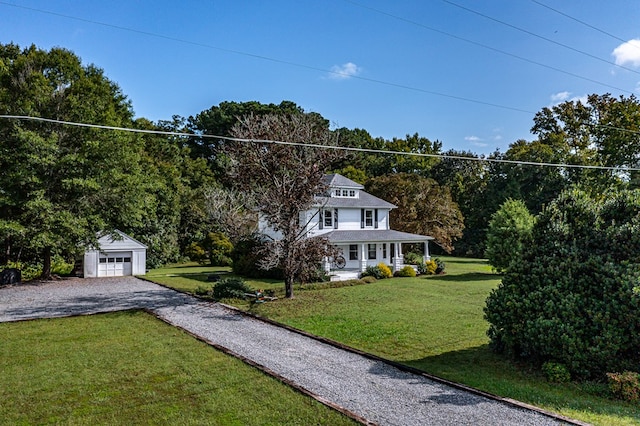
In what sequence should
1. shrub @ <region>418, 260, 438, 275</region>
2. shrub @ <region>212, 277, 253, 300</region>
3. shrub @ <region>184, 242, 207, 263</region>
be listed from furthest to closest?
shrub @ <region>184, 242, 207, 263</region>
shrub @ <region>418, 260, 438, 275</region>
shrub @ <region>212, 277, 253, 300</region>

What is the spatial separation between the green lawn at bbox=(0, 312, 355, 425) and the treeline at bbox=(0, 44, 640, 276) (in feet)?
18.8

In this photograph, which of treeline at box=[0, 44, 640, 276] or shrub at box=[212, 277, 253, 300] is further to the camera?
treeline at box=[0, 44, 640, 276]

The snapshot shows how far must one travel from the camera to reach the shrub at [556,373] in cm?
882

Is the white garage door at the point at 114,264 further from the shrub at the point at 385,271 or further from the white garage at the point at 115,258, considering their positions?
the shrub at the point at 385,271

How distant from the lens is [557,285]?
962cm

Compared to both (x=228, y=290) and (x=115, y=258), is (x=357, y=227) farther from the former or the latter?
(x=115, y=258)

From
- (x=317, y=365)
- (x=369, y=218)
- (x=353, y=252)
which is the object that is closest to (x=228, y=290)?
(x=317, y=365)

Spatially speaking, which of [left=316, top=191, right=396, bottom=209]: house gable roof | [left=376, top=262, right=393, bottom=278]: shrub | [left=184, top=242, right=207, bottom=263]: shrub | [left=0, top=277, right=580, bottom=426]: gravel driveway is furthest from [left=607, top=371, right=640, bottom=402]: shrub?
[left=184, top=242, right=207, bottom=263]: shrub

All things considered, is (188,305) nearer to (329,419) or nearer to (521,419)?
(329,419)

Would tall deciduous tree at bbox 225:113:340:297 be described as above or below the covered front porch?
above

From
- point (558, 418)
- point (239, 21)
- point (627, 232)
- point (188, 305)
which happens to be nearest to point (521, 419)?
point (558, 418)

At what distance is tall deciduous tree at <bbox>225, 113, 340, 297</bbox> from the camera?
1908 cm

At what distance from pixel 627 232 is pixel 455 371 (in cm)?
489

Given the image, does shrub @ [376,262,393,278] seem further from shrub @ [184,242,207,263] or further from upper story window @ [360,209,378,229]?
shrub @ [184,242,207,263]
